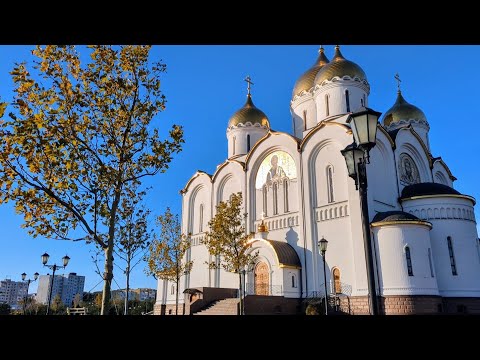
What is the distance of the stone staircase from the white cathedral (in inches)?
4.1

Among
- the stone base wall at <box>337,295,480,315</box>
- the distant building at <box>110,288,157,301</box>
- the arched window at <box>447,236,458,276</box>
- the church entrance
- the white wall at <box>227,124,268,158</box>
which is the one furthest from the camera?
the distant building at <box>110,288,157,301</box>

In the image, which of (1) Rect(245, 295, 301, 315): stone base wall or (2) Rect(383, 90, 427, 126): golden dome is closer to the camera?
(1) Rect(245, 295, 301, 315): stone base wall

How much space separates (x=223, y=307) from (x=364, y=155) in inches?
752

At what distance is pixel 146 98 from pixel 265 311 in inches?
631

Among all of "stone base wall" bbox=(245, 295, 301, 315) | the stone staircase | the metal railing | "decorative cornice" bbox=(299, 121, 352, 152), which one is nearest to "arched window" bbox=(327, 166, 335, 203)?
"decorative cornice" bbox=(299, 121, 352, 152)

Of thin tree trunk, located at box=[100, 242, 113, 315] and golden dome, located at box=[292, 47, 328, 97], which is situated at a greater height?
golden dome, located at box=[292, 47, 328, 97]

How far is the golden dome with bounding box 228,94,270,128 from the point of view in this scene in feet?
120

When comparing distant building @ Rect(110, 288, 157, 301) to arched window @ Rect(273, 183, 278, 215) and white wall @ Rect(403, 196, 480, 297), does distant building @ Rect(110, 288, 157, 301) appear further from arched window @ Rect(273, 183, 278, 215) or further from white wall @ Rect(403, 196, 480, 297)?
white wall @ Rect(403, 196, 480, 297)

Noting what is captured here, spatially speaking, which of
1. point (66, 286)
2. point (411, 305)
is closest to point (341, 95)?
point (411, 305)

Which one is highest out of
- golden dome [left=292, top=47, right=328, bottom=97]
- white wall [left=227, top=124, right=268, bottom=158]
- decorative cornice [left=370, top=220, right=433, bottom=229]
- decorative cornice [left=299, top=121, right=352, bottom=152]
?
golden dome [left=292, top=47, right=328, bottom=97]

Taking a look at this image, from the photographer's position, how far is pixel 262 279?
86.1 feet

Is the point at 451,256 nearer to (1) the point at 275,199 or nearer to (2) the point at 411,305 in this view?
(2) the point at 411,305

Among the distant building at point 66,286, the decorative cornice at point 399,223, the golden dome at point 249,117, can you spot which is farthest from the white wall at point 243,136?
the distant building at point 66,286

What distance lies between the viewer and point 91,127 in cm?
1047
